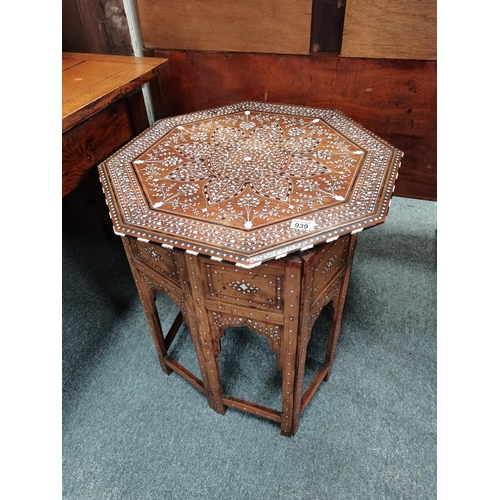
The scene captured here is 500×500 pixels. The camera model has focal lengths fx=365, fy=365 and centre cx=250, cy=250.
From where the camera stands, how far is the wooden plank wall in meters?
1.41

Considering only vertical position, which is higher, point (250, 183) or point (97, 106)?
point (97, 106)

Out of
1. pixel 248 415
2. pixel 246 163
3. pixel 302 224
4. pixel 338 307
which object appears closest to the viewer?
pixel 302 224

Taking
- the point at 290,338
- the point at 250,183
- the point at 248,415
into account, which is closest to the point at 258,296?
→ the point at 290,338

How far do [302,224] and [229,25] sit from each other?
1.07 metres

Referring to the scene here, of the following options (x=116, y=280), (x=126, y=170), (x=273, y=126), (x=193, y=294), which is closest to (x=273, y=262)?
(x=193, y=294)

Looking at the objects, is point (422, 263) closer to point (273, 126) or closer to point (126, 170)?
point (273, 126)

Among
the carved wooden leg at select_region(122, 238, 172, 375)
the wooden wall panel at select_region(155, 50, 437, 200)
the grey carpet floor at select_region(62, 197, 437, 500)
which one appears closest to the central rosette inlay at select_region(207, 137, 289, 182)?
the carved wooden leg at select_region(122, 238, 172, 375)

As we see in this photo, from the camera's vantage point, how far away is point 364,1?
130cm

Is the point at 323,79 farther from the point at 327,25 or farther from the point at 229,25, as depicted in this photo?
the point at 229,25

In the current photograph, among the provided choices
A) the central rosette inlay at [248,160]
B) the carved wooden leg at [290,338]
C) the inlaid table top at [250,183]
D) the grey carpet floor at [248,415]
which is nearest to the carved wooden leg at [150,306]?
the grey carpet floor at [248,415]

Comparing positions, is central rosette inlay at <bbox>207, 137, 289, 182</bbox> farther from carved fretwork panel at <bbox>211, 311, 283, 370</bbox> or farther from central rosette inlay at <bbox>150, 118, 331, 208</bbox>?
carved fretwork panel at <bbox>211, 311, 283, 370</bbox>

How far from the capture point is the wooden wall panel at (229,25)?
140cm

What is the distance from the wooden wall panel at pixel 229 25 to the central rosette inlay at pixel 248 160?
0.53 metres

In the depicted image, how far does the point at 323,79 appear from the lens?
1.52 m
